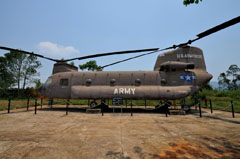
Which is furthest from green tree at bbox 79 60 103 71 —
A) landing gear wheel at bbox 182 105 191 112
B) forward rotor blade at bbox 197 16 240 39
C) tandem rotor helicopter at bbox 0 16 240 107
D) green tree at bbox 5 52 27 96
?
forward rotor blade at bbox 197 16 240 39

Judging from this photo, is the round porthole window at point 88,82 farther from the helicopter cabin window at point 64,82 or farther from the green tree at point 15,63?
the green tree at point 15,63

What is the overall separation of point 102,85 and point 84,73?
8.47 ft

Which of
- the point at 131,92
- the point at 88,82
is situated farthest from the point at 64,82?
the point at 131,92

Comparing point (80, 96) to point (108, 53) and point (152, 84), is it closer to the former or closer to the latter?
point (108, 53)

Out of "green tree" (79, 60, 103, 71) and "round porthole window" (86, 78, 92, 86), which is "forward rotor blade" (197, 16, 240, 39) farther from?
"green tree" (79, 60, 103, 71)

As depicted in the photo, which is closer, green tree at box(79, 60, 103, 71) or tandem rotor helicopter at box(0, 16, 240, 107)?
tandem rotor helicopter at box(0, 16, 240, 107)

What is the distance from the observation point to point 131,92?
1126cm

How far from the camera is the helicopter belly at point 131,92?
35.5 feet

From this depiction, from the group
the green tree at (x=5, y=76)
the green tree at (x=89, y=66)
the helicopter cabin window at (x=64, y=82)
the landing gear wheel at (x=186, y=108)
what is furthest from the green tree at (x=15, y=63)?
the landing gear wheel at (x=186, y=108)

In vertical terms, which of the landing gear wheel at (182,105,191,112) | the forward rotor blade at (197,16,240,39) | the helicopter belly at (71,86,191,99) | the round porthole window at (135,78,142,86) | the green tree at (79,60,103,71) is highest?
the green tree at (79,60,103,71)

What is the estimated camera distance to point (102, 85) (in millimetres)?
12094

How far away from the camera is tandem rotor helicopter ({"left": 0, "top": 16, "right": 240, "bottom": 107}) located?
436 inches

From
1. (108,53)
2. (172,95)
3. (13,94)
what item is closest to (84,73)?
(108,53)

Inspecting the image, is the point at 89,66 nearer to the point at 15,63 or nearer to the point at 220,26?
the point at 15,63
